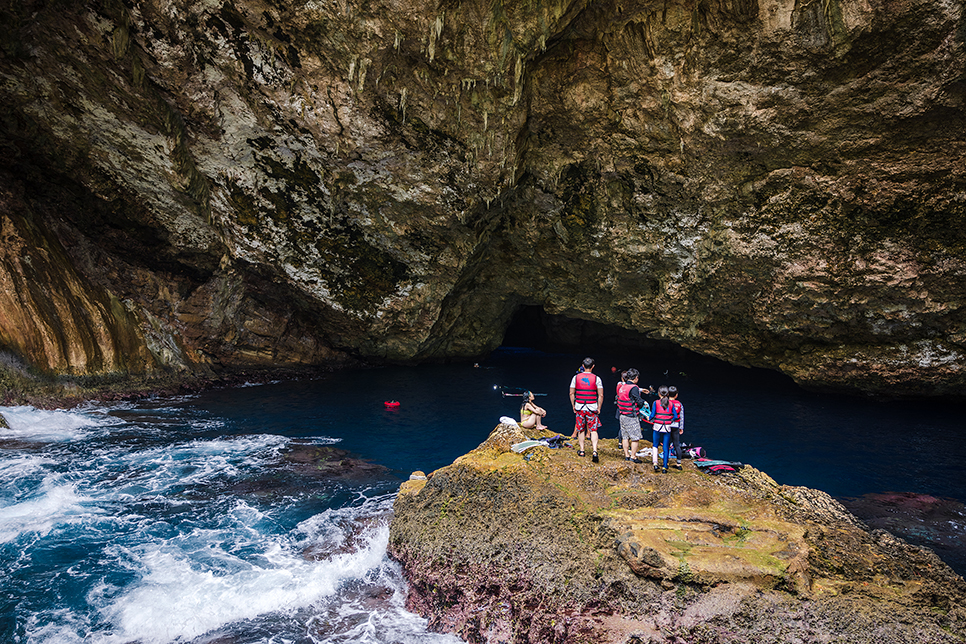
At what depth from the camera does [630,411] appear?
9.16 metres

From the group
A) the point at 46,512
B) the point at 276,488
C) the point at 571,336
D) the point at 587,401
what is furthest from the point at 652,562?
the point at 571,336

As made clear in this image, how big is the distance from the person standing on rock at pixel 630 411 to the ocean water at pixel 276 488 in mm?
4648

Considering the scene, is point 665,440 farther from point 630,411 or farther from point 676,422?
point 630,411

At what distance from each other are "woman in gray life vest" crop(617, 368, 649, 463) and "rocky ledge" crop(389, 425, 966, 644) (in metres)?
0.37

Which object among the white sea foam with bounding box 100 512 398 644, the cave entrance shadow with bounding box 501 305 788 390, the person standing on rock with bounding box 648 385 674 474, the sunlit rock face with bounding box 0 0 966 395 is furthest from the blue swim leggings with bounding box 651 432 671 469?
the cave entrance shadow with bounding box 501 305 788 390

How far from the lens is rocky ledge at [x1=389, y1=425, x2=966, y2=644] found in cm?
560

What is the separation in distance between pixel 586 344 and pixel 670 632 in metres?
29.6

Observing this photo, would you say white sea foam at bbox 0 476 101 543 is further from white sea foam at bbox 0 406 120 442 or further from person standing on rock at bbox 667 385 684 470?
person standing on rock at bbox 667 385 684 470

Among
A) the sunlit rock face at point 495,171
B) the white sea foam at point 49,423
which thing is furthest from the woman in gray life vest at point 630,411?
the white sea foam at point 49,423

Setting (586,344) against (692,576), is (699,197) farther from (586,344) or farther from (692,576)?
(586,344)

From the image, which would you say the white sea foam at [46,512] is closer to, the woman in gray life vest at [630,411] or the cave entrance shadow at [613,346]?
the woman in gray life vest at [630,411]

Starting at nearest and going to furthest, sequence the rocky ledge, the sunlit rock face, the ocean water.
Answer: the rocky ledge → the ocean water → the sunlit rock face

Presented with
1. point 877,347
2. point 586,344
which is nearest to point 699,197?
point 877,347

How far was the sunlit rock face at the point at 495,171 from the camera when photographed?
1268cm
